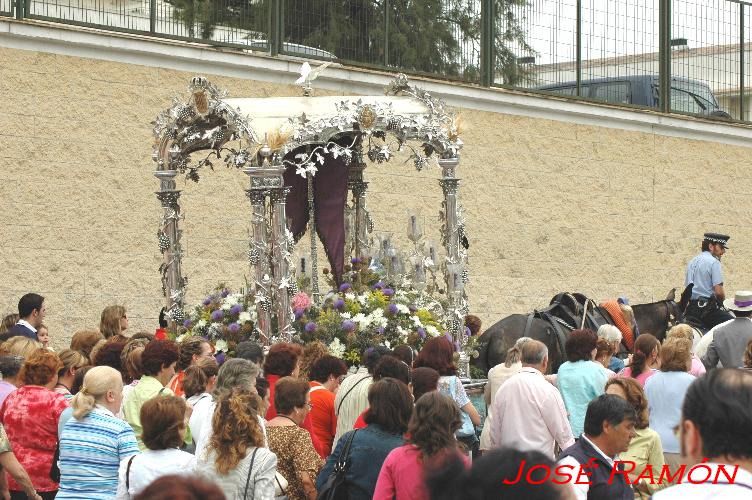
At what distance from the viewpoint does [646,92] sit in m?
22.6

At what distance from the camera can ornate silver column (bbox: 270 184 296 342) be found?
12.1 metres

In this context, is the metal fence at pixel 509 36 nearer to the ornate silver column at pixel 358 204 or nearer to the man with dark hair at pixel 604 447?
the ornate silver column at pixel 358 204

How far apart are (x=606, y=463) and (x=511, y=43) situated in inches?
590

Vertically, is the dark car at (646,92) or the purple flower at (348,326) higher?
the dark car at (646,92)

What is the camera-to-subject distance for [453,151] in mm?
13250

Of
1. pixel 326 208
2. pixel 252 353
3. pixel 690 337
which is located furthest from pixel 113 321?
pixel 690 337

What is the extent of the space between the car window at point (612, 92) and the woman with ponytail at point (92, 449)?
51.3ft

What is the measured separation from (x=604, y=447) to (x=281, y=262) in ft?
19.8

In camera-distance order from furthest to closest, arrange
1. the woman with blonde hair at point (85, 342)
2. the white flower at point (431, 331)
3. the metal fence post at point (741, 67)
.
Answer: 1. the metal fence post at point (741, 67)
2. the white flower at point (431, 331)
3. the woman with blonde hair at point (85, 342)

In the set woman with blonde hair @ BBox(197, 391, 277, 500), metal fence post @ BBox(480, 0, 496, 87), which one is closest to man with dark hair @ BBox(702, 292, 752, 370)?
woman with blonde hair @ BBox(197, 391, 277, 500)

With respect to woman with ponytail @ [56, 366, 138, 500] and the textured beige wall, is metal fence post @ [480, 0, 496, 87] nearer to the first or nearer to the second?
the textured beige wall

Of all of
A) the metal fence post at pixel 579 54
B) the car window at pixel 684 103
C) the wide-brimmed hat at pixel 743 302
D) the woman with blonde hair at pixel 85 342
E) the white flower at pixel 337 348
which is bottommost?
the white flower at pixel 337 348

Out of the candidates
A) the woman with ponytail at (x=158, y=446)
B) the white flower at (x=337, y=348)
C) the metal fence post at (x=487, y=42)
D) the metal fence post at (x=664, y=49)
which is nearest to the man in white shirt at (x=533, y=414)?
the woman with ponytail at (x=158, y=446)

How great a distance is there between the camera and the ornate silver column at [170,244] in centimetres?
1355
